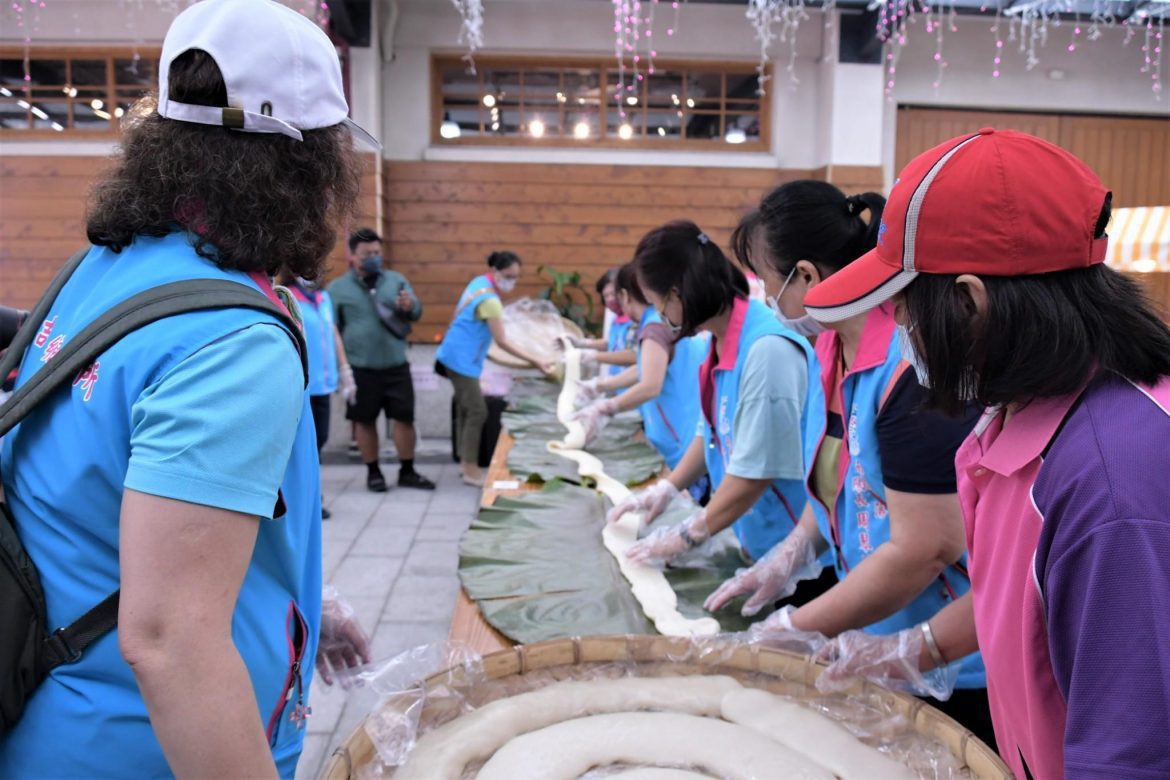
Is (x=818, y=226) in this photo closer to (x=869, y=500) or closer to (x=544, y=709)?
(x=869, y=500)

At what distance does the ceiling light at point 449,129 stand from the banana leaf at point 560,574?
5.78m

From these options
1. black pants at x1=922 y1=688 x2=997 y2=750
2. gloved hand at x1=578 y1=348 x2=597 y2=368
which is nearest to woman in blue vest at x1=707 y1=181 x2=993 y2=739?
black pants at x1=922 y1=688 x2=997 y2=750

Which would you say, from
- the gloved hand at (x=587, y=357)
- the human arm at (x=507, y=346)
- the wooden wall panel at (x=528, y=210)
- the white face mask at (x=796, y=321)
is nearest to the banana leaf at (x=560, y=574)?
the white face mask at (x=796, y=321)

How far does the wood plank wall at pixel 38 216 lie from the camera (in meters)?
6.64

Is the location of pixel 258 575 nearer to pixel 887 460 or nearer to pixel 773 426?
pixel 887 460

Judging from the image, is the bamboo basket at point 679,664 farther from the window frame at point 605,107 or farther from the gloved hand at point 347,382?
the window frame at point 605,107

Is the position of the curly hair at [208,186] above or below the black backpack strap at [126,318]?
above

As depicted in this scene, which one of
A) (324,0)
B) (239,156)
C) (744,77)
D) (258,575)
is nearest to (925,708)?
(258,575)

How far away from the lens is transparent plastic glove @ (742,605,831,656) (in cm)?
127

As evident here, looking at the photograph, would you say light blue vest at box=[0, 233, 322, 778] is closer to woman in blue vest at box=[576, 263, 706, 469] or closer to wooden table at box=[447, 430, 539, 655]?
wooden table at box=[447, 430, 539, 655]

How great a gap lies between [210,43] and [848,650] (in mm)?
1129

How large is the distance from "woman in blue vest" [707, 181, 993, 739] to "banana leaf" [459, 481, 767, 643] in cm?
19

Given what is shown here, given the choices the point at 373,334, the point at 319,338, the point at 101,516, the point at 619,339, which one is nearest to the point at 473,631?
the point at 101,516

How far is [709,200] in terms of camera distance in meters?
7.34
